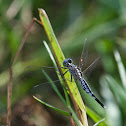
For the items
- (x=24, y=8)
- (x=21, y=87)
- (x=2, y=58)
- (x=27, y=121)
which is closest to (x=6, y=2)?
(x=24, y=8)

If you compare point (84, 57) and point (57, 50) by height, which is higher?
point (57, 50)

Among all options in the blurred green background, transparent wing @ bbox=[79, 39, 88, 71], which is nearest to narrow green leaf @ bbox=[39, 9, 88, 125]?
transparent wing @ bbox=[79, 39, 88, 71]

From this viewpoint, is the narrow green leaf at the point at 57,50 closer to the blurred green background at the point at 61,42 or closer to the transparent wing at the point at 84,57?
the transparent wing at the point at 84,57

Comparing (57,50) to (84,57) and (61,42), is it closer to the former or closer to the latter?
(84,57)

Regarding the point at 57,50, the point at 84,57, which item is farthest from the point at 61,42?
the point at 57,50

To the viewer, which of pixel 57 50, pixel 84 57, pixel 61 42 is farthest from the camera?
pixel 61 42

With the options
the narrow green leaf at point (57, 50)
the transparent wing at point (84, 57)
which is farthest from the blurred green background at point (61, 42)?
the narrow green leaf at point (57, 50)

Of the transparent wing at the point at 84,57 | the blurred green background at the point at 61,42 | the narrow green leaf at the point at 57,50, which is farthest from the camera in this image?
the blurred green background at the point at 61,42

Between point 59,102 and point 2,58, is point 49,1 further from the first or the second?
point 59,102

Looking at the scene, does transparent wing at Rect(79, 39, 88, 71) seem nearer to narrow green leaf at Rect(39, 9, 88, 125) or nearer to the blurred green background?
the blurred green background
